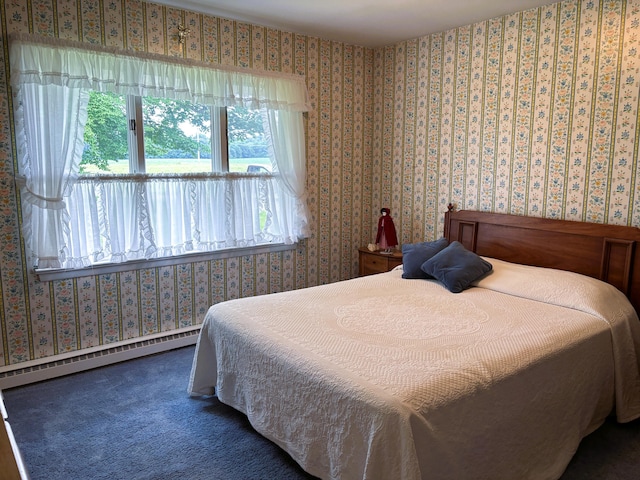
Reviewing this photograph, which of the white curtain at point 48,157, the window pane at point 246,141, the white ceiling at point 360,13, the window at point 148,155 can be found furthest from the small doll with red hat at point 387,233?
the white curtain at point 48,157

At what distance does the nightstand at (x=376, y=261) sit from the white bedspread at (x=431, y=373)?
1058mm

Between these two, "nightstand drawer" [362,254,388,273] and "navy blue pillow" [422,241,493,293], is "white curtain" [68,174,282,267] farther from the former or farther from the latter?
"navy blue pillow" [422,241,493,293]

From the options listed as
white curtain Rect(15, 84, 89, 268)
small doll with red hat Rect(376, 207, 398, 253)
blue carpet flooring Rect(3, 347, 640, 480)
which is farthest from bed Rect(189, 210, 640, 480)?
white curtain Rect(15, 84, 89, 268)

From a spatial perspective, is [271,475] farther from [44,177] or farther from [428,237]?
[428,237]

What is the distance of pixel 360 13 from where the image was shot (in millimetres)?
3486

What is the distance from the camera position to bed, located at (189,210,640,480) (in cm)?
182

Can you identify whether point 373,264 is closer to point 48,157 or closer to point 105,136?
point 105,136

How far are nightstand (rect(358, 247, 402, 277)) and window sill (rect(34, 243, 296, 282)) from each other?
2.19 feet

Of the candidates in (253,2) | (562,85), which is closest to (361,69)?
(253,2)

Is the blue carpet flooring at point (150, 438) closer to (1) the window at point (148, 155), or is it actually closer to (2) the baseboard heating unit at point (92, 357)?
(2) the baseboard heating unit at point (92, 357)

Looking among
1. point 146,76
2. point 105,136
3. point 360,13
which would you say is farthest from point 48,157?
point 360,13

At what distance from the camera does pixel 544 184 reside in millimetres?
3400

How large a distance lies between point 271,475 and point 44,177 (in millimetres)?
2223

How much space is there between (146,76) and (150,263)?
4.34 feet
